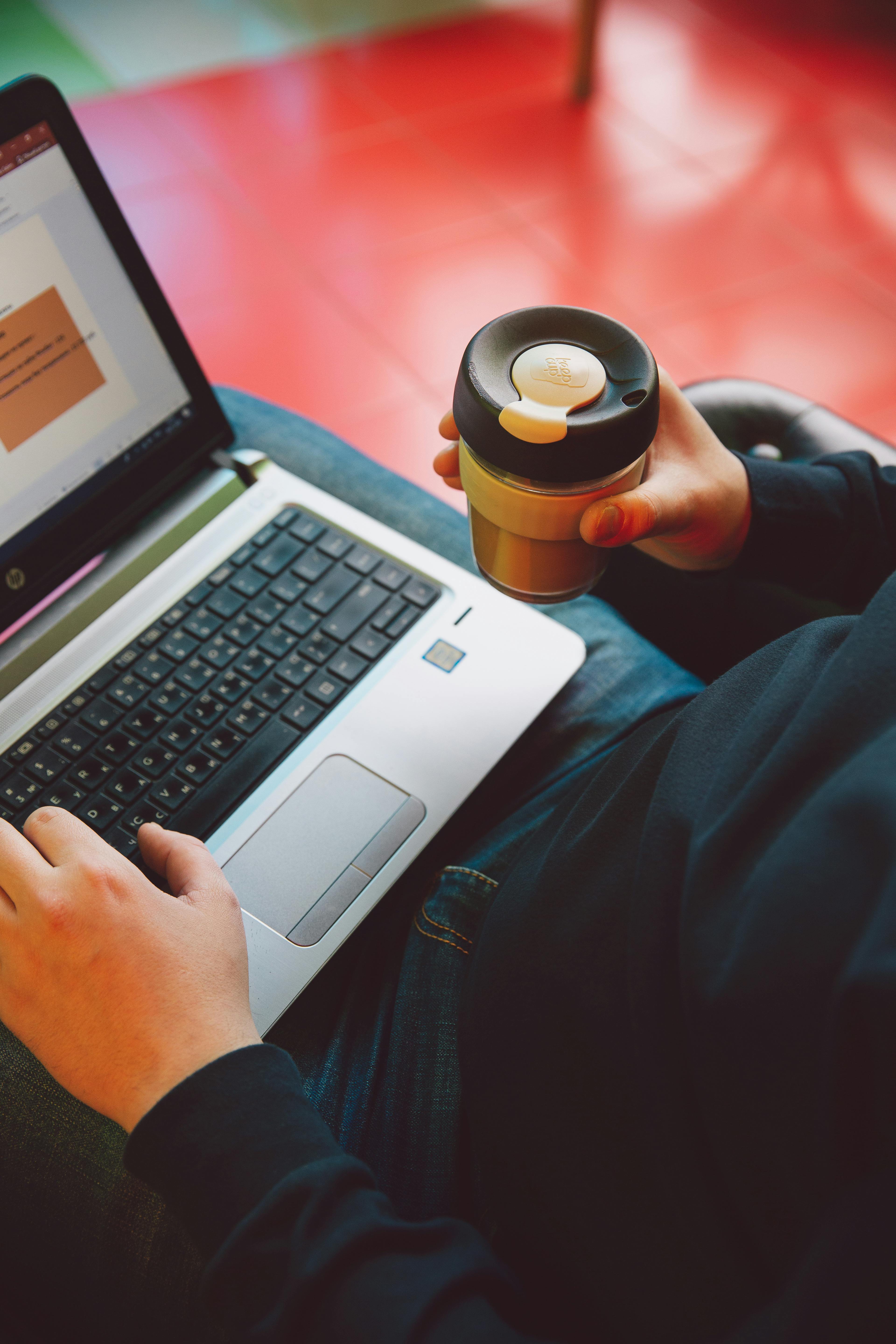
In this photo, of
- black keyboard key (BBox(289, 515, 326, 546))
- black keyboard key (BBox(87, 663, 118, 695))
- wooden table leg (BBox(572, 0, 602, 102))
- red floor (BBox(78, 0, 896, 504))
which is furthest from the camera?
wooden table leg (BBox(572, 0, 602, 102))

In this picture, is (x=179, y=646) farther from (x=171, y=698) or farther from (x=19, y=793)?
(x=19, y=793)

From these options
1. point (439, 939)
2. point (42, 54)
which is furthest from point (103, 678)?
point (42, 54)

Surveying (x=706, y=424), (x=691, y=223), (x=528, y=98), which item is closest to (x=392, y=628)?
(x=706, y=424)

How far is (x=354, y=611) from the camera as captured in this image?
0.79 metres

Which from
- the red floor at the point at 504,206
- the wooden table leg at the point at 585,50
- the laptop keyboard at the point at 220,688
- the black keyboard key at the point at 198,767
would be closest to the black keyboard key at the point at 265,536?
the laptop keyboard at the point at 220,688

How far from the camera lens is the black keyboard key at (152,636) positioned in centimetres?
75

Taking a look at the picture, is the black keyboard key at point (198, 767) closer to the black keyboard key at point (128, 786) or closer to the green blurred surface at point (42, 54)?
the black keyboard key at point (128, 786)

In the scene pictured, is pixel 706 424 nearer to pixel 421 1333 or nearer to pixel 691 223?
pixel 421 1333

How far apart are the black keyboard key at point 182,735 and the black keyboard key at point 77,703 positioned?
7cm

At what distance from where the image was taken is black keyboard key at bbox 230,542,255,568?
2.63ft

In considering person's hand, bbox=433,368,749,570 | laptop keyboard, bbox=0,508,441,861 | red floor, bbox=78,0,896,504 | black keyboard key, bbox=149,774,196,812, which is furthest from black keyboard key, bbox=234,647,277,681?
red floor, bbox=78,0,896,504

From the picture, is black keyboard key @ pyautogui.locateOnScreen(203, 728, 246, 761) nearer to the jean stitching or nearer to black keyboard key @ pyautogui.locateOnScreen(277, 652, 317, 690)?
black keyboard key @ pyautogui.locateOnScreen(277, 652, 317, 690)

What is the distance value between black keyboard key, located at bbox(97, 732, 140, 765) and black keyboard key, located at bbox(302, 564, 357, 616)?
0.61 feet

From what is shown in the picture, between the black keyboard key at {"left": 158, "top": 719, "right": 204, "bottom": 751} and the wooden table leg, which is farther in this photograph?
the wooden table leg
